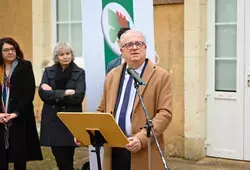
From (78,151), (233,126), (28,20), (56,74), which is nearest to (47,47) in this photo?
(28,20)

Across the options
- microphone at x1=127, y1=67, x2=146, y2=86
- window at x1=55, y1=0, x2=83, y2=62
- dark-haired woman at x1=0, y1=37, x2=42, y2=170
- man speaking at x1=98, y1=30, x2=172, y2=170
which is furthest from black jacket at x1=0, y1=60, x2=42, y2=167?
window at x1=55, y1=0, x2=83, y2=62

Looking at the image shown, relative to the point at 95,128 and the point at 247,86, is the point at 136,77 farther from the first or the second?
the point at 247,86

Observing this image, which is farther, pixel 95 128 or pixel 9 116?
pixel 9 116

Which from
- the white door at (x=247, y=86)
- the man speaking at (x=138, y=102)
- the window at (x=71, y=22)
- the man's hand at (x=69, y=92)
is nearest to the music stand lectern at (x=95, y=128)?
the man speaking at (x=138, y=102)

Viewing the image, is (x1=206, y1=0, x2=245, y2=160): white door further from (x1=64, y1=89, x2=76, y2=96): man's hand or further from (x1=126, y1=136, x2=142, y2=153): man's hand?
(x1=126, y1=136, x2=142, y2=153): man's hand

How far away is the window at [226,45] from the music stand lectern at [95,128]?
3686 mm

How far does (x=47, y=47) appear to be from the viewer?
26.7 feet

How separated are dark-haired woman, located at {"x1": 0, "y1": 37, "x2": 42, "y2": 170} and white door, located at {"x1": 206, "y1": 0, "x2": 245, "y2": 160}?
8.72 ft

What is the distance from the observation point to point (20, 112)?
544 cm

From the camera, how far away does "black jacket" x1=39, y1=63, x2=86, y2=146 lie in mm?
5289

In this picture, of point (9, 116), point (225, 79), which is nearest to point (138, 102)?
point (9, 116)

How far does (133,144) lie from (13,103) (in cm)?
244

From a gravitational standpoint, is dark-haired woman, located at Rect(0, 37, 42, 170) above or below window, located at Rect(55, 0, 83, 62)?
below

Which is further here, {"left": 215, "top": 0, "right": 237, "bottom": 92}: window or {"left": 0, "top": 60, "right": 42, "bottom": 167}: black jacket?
{"left": 215, "top": 0, "right": 237, "bottom": 92}: window
